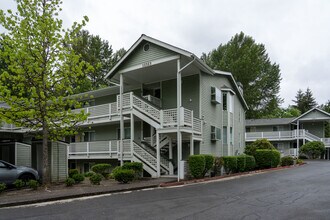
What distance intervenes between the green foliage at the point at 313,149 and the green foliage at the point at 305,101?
99.7ft

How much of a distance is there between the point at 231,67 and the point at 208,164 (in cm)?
3049

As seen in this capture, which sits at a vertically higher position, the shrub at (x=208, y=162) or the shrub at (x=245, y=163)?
the shrub at (x=208, y=162)

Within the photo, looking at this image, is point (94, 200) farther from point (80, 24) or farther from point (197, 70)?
point (197, 70)

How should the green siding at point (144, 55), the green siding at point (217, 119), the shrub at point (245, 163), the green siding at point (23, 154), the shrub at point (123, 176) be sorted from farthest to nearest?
the green siding at point (217, 119) → the shrub at point (245, 163) → the green siding at point (144, 55) → the green siding at point (23, 154) → the shrub at point (123, 176)

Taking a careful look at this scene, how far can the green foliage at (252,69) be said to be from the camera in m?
45.6

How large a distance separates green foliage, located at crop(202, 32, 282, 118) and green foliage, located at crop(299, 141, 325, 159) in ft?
35.8

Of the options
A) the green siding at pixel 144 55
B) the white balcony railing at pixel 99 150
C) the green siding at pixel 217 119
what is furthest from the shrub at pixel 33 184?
the green siding at pixel 217 119

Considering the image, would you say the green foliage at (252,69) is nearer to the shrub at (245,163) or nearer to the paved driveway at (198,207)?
the shrub at (245,163)

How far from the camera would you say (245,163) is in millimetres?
20984

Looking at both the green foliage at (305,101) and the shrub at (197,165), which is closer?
the shrub at (197,165)

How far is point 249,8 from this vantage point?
1831cm

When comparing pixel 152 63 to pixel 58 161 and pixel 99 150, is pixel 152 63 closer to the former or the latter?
Answer: pixel 58 161

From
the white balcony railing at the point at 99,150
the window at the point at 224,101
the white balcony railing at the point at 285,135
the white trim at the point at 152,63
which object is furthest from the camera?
the white balcony railing at the point at 285,135

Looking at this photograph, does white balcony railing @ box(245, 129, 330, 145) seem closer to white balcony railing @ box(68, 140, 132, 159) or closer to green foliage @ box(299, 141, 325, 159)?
green foliage @ box(299, 141, 325, 159)
